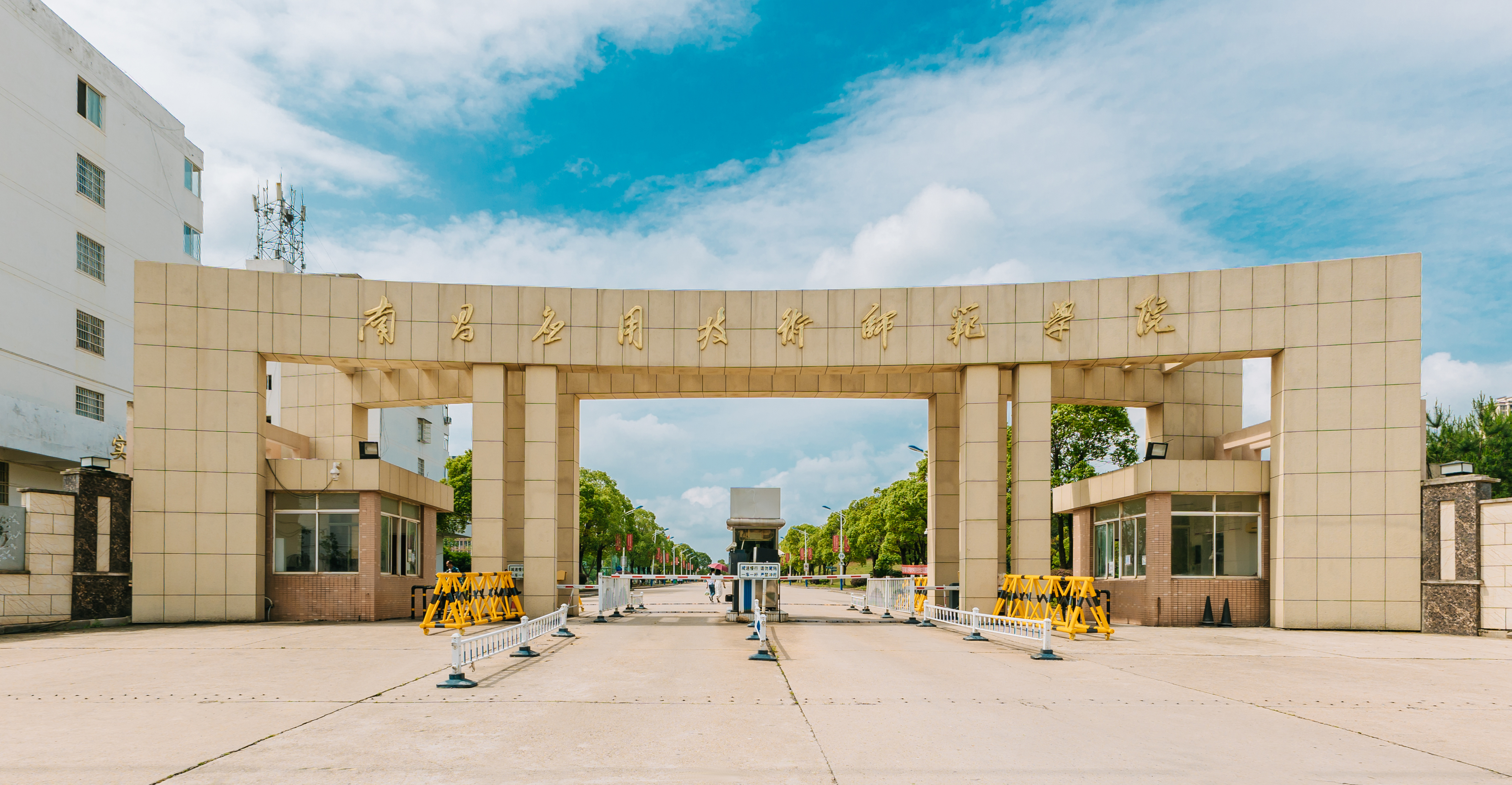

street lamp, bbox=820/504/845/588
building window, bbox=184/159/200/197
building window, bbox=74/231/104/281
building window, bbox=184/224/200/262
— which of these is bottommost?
street lamp, bbox=820/504/845/588

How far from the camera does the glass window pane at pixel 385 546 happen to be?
→ 25.7 metres

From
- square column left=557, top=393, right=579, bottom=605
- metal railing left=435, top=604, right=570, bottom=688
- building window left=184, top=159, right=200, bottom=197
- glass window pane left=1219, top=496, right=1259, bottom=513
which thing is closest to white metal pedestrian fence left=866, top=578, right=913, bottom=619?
glass window pane left=1219, top=496, right=1259, bottom=513

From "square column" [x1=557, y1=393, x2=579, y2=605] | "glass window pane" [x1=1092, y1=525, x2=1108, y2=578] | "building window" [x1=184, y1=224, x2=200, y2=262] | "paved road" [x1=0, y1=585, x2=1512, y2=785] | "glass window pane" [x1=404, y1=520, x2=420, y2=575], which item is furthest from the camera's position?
"building window" [x1=184, y1=224, x2=200, y2=262]

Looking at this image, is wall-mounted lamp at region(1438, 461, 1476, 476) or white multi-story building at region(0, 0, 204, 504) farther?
white multi-story building at region(0, 0, 204, 504)

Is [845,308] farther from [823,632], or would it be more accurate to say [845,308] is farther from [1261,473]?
[1261,473]

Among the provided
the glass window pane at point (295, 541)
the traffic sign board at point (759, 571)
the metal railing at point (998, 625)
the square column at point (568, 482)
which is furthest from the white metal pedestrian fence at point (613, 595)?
the metal railing at point (998, 625)

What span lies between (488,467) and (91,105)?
3053 cm

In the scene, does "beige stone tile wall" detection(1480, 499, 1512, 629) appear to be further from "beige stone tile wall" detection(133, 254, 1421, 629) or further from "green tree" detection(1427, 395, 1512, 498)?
"green tree" detection(1427, 395, 1512, 498)

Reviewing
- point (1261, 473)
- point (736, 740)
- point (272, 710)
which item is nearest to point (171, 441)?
point (272, 710)

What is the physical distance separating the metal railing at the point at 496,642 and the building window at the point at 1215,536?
1586cm

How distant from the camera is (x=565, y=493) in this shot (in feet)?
97.0

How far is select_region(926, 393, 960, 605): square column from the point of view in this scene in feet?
92.9

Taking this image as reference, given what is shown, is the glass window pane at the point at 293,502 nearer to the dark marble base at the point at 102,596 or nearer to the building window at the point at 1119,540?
the dark marble base at the point at 102,596

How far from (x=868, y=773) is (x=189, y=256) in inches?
2050
